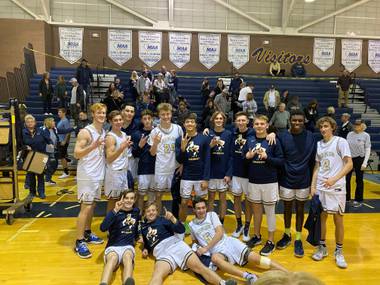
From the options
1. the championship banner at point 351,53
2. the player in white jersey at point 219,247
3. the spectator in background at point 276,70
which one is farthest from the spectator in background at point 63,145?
the championship banner at point 351,53

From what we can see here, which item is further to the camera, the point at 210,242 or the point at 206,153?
the point at 206,153

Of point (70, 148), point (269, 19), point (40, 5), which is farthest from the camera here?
point (269, 19)

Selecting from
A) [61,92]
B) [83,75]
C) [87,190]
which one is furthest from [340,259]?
[83,75]

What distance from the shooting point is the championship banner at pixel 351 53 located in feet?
61.1

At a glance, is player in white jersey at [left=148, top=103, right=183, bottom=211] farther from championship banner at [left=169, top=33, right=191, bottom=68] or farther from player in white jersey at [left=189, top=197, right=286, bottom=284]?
championship banner at [left=169, top=33, right=191, bottom=68]

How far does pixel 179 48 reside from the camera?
1772 centimetres

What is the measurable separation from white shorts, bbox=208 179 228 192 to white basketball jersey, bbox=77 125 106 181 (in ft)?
5.07

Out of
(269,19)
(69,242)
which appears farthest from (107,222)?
(269,19)

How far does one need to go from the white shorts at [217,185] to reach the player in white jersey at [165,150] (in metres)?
0.55

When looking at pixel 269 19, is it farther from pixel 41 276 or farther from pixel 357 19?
pixel 41 276

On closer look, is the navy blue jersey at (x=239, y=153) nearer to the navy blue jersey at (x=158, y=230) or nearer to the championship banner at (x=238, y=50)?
the navy blue jersey at (x=158, y=230)

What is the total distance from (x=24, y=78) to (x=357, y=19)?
53.1ft

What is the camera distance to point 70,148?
11195mm

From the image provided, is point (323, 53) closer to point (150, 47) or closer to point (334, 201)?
point (150, 47)
